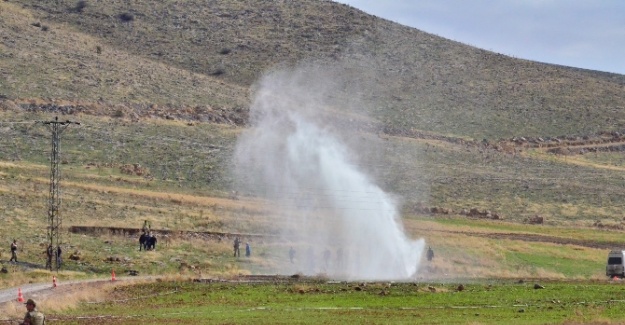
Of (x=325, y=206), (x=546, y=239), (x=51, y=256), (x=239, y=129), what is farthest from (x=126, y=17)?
(x=51, y=256)

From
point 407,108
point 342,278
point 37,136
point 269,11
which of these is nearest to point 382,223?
point 342,278

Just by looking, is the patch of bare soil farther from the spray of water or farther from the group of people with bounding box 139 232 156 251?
the group of people with bounding box 139 232 156 251

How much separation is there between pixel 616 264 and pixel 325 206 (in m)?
18.7

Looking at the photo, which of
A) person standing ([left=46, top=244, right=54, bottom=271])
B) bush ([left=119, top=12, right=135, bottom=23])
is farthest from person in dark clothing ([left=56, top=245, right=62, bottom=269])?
bush ([left=119, top=12, right=135, bottom=23])

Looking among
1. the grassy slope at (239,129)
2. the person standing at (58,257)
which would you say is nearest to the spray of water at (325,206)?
the grassy slope at (239,129)

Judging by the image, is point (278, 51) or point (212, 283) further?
point (278, 51)

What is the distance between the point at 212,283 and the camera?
5178cm

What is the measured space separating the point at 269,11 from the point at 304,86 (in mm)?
31652

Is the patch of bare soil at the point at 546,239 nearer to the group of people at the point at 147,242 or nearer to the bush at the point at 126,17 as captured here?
the group of people at the point at 147,242

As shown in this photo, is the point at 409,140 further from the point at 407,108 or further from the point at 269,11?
the point at 269,11

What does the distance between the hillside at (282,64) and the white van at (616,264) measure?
65.9 m

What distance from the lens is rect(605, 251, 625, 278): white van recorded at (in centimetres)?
6166

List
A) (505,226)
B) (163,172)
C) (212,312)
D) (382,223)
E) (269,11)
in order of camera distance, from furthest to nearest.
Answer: (269,11) → (163,172) → (505,226) → (382,223) → (212,312)

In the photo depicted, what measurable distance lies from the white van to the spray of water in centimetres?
936
